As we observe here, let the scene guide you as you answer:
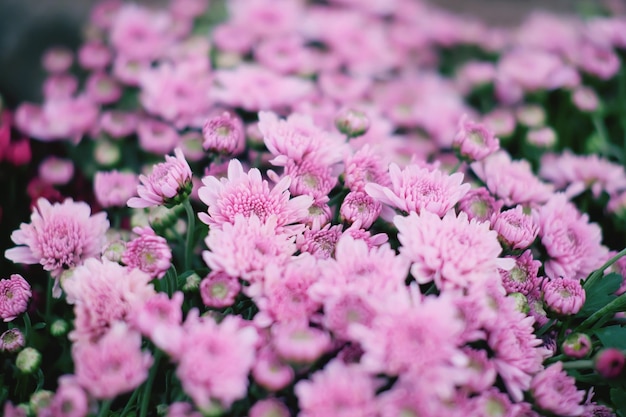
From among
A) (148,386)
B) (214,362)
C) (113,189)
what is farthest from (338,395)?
(113,189)

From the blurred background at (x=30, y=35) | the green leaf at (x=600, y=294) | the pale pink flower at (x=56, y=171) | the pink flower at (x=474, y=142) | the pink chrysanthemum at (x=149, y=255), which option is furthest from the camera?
the blurred background at (x=30, y=35)

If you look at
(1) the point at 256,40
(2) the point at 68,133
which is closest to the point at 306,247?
(2) the point at 68,133

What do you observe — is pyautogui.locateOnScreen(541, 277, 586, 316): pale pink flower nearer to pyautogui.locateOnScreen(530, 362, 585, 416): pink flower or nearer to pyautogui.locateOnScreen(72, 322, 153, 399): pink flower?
pyautogui.locateOnScreen(530, 362, 585, 416): pink flower

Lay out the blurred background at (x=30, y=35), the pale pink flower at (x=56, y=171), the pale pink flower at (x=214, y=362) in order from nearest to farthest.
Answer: the pale pink flower at (x=214, y=362) < the pale pink flower at (x=56, y=171) < the blurred background at (x=30, y=35)

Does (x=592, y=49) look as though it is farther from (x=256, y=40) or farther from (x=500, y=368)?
(x=500, y=368)

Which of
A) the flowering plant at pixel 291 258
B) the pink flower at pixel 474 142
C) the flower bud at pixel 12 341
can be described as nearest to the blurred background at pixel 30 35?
the flowering plant at pixel 291 258

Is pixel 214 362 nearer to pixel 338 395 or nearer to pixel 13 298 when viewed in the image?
pixel 338 395

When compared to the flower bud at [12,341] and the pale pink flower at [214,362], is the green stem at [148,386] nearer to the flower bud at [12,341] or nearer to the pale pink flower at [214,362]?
the pale pink flower at [214,362]
